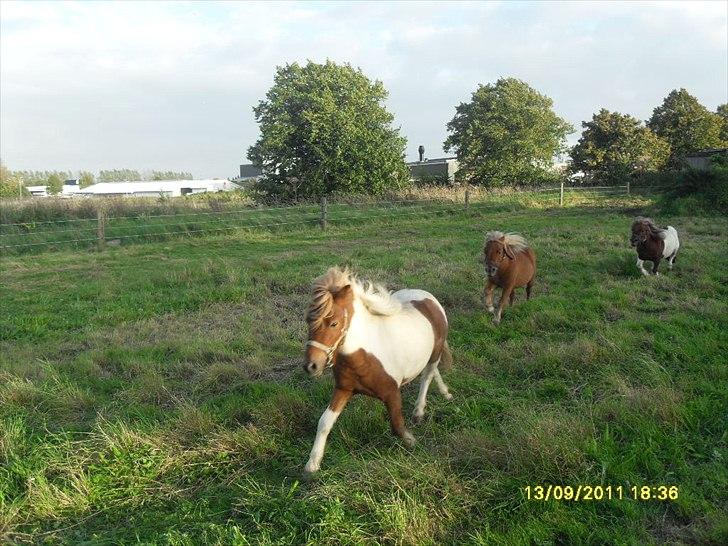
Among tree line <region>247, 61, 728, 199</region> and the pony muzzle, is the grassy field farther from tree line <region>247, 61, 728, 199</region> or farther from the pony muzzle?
tree line <region>247, 61, 728, 199</region>

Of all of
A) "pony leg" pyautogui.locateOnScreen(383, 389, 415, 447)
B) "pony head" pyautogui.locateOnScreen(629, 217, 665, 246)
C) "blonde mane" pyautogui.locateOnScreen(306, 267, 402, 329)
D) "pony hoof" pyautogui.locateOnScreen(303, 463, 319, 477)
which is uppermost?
"blonde mane" pyautogui.locateOnScreen(306, 267, 402, 329)

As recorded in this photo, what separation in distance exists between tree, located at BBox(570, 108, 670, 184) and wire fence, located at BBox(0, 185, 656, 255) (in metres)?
17.4

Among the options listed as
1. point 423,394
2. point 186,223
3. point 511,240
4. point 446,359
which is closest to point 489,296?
point 511,240

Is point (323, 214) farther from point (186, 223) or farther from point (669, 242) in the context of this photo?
point (669, 242)

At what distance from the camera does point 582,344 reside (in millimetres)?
5398

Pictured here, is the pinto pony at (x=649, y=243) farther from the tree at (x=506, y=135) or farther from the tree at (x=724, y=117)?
the tree at (x=724, y=117)

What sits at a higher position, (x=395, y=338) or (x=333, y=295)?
(x=333, y=295)

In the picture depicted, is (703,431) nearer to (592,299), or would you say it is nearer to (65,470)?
(592,299)

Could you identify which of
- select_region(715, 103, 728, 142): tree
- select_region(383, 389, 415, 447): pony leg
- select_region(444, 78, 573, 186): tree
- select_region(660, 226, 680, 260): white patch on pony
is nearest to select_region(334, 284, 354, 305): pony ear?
select_region(383, 389, 415, 447): pony leg

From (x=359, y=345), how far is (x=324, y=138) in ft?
73.6

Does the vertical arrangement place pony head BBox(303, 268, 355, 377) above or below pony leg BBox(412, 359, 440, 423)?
above

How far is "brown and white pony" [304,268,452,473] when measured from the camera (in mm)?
3504

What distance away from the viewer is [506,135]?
35.3 m
